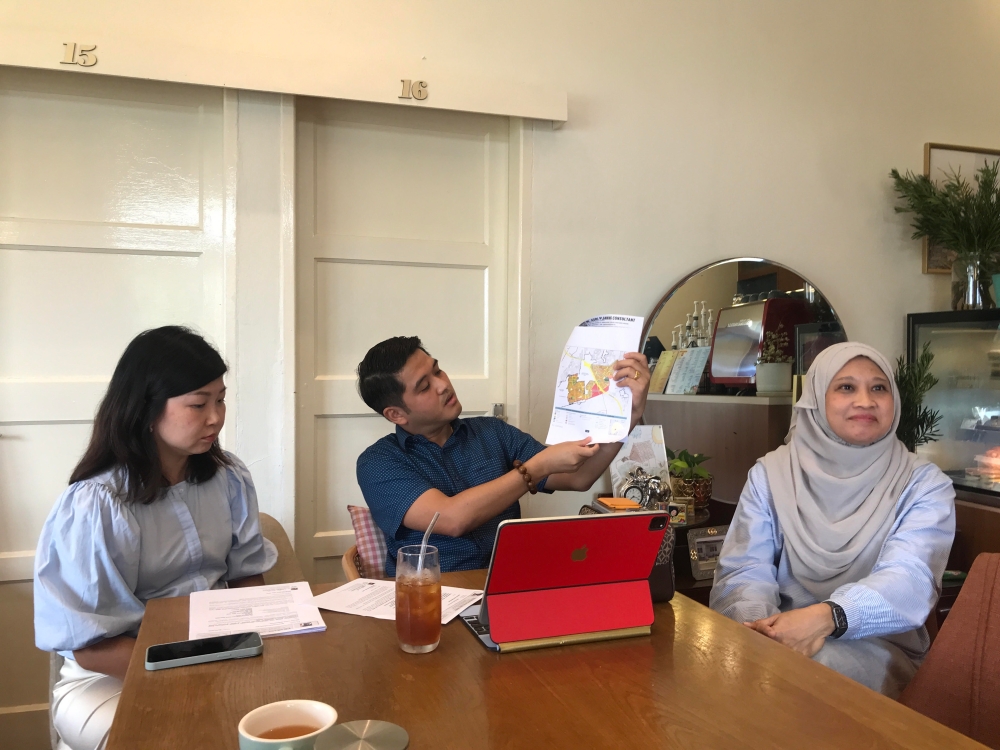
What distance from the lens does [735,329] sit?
3.01 m

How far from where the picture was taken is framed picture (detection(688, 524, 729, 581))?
8.55 ft

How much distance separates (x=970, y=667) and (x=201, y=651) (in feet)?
4.35

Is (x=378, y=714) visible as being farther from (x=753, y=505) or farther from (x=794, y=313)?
(x=794, y=313)

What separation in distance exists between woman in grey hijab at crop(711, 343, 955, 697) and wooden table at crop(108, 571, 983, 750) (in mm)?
546

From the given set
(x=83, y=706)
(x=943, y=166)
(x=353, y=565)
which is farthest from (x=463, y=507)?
(x=943, y=166)

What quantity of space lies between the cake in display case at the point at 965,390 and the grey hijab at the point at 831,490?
118 centimetres

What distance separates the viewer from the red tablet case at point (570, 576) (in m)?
1.19

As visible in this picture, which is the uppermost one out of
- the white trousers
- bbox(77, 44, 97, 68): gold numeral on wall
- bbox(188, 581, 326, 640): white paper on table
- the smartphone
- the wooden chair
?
bbox(77, 44, 97, 68): gold numeral on wall

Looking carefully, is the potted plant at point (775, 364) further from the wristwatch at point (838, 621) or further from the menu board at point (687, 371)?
the wristwatch at point (838, 621)

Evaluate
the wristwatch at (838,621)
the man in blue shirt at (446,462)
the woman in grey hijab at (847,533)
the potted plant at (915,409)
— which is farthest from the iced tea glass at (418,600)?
the potted plant at (915,409)

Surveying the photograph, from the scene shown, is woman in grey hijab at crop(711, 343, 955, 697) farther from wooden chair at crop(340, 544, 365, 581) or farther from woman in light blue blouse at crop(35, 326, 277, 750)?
woman in light blue blouse at crop(35, 326, 277, 750)

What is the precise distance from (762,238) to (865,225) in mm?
511

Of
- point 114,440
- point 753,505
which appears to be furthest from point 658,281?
point 114,440

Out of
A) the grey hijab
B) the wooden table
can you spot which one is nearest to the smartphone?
the wooden table
